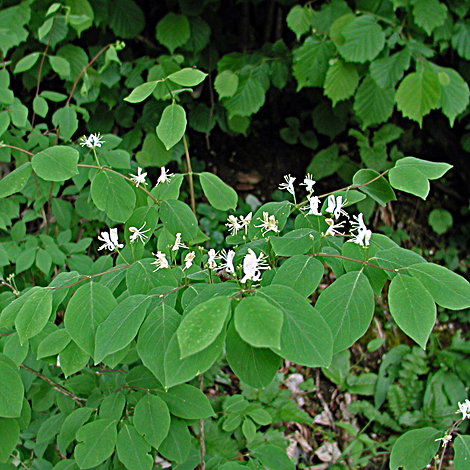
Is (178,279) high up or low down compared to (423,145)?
up

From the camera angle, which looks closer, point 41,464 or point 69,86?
point 41,464

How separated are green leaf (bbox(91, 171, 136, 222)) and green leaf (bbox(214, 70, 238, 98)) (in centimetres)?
146

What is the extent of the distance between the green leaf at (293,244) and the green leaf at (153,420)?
0.41m

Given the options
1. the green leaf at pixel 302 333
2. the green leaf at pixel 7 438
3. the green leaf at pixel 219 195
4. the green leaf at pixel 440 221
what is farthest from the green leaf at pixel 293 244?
the green leaf at pixel 440 221

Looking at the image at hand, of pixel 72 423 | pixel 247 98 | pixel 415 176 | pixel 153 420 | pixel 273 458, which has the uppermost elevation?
pixel 415 176

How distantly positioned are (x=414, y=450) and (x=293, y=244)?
0.52 metres

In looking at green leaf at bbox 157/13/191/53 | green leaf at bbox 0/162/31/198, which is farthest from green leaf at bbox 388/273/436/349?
green leaf at bbox 157/13/191/53

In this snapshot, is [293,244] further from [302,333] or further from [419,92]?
[419,92]

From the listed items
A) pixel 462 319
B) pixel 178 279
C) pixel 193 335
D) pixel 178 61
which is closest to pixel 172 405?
pixel 178 279

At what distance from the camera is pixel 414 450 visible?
3.13 feet

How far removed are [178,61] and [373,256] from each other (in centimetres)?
169

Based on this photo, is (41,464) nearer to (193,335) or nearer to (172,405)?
(172,405)

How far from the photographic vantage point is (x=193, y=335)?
0.59 meters

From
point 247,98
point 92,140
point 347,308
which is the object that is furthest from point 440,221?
point 347,308
